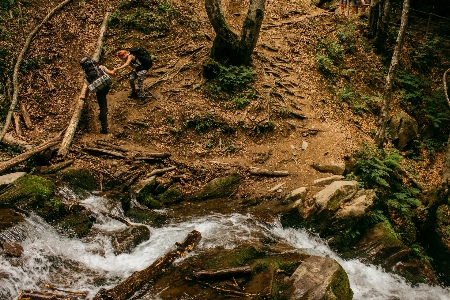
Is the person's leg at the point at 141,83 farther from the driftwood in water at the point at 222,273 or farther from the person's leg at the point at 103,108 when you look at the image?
the driftwood in water at the point at 222,273

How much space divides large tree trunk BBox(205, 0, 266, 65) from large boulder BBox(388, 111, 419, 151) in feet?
20.0

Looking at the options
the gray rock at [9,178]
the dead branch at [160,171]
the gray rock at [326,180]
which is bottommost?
the dead branch at [160,171]

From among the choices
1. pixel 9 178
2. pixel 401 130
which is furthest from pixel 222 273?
pixel 401 130

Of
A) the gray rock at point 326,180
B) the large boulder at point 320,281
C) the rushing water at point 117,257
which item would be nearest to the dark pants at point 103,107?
the rushing water at point 117,257

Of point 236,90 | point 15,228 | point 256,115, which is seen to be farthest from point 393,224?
point 15,228

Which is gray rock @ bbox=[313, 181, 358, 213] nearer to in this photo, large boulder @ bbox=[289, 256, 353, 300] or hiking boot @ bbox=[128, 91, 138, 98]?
large boulder @ bbox=[289, 256, 353, 300]

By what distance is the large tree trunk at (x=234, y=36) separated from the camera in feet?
37.4

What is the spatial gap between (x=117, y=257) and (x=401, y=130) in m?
11.1

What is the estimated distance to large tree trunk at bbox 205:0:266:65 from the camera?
11.4m

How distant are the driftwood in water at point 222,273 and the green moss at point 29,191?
362 cm

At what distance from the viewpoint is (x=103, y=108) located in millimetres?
9406

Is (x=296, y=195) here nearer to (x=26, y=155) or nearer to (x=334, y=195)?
(x=334, y=195)

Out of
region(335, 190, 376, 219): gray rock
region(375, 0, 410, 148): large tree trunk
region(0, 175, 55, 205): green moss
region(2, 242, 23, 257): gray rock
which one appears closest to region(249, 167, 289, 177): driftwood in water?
region(335, 190, 376, 219): gray rock

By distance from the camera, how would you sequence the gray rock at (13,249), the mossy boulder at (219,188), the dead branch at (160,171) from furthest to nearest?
1. the dead branch at (160,171)
2. the mossy boulder at (219,188)
3. the gray rock at (13,249)
